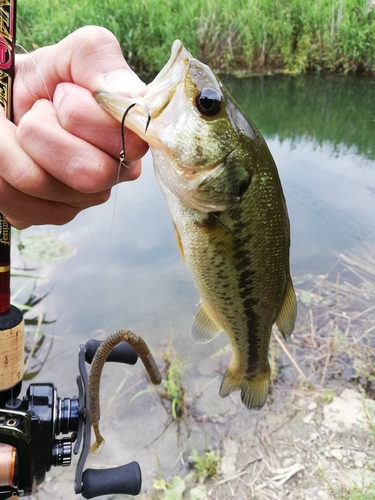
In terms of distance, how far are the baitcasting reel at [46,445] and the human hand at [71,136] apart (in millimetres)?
658

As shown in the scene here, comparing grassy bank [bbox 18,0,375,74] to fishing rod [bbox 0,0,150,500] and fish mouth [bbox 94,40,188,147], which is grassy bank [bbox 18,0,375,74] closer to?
fishing rod [bbox 0,0,150,500]

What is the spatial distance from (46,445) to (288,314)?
0.92 meters

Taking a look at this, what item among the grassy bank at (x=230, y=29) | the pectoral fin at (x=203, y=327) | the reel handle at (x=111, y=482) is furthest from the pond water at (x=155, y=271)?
the grassy bank at (x=230, y=29)

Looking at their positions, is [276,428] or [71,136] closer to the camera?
[71,136]

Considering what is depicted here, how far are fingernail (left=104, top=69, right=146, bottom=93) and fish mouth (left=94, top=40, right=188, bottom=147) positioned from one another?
0.8 inches

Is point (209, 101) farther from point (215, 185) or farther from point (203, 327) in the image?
point (203, 327)

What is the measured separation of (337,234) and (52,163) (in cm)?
469

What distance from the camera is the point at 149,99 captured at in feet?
3.96

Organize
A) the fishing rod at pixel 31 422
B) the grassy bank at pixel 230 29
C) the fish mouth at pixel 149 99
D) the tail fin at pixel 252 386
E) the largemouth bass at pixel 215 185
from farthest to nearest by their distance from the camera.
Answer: the grassy bank at pixel 230 29 → the tail fin at pixel 252 386 → the fishing rod at pixel 31 422 → the largemouth bass at pixel 215 185 → the fish mouth at pixel 149 99

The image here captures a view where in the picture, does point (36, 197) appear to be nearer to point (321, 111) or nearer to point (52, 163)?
point (52, 163)

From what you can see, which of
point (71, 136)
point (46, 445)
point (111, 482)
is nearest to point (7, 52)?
point (71, 136)

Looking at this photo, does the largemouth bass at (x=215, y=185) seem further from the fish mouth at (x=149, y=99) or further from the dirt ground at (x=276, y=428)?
the dirt ground at (x=276, y=428)

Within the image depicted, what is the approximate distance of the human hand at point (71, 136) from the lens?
118 cm

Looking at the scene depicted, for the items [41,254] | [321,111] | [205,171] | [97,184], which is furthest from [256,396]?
[321,111]
